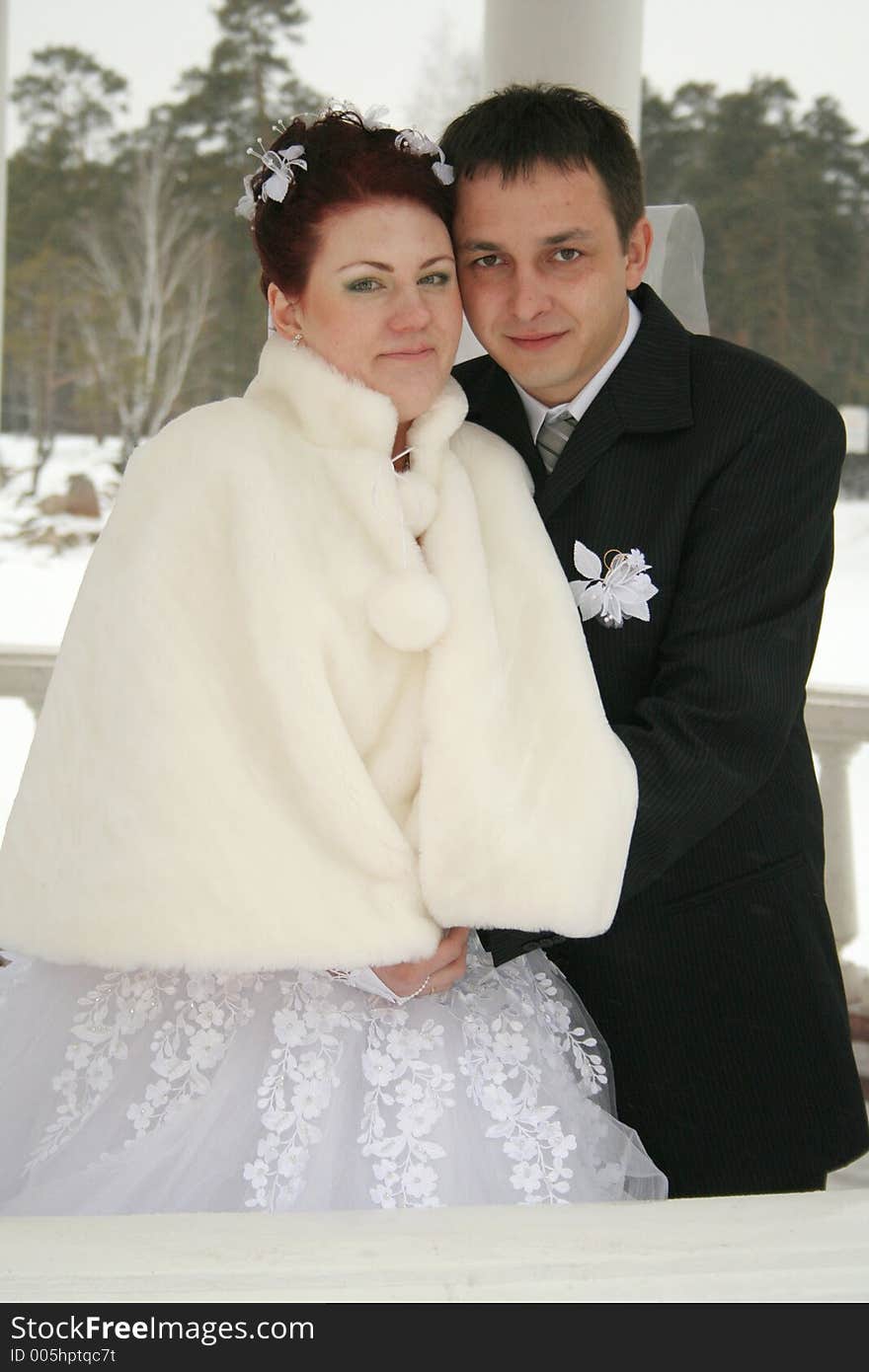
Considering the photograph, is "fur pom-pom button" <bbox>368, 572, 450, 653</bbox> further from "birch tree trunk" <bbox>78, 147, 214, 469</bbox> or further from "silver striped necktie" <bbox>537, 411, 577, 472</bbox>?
"birch tree trunk" <bbox>78, 147, 214, 469</bbox>

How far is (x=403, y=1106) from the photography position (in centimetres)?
165

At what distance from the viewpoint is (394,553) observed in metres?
1.69

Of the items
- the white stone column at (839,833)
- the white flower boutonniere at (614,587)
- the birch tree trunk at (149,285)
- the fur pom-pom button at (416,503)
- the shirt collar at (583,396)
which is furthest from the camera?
the birch tree trunk at (149,285)

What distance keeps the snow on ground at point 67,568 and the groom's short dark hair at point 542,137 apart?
5.80m

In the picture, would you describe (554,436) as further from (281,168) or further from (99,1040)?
(99,1040)

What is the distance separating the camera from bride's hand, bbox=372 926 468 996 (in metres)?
1.69

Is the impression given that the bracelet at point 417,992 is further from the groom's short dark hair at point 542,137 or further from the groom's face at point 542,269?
the groom's short dark hair at point 542,137

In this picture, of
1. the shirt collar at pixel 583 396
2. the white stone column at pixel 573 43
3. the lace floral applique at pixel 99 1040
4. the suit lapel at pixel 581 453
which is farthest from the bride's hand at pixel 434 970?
the white stone column at pixel 573 43

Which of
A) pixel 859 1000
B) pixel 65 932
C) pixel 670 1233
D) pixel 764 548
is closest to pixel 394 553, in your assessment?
pixel 764 548

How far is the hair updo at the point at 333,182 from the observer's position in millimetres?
1781

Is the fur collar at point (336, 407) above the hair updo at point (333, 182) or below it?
below

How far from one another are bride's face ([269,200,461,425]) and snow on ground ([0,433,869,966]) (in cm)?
592

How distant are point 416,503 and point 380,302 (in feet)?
0.88

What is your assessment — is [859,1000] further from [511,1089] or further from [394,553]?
[394,553]
